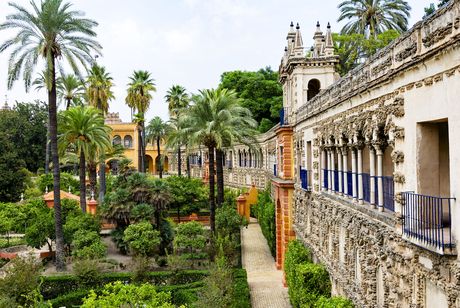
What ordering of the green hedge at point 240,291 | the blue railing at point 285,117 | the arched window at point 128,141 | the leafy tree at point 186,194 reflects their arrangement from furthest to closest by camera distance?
the arched window at point 128,141 < the leafy tree at point 186,194 < the blue railing at point 285,117 < the green hedge at point 240,291

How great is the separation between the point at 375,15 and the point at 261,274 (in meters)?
21.9

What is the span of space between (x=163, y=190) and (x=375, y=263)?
20.6 m

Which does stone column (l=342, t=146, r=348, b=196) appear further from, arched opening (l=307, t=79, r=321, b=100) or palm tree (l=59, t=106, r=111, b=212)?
palm tree (l=59, t=106, r=111, b=212)

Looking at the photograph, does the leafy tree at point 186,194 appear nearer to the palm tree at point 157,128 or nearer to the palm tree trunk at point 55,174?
the palm tree trunk at point 55,174

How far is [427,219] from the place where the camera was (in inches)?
329

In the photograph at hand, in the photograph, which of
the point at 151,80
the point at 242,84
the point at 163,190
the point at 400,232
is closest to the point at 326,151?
the point at 400,232

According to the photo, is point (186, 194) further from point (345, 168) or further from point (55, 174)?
point (345, 168)

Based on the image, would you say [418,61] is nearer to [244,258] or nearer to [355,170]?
[355,170]

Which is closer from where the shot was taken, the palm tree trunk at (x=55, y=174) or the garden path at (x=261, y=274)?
the garden path at (x=261, y=274)

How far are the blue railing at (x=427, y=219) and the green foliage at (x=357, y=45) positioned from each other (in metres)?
23.9

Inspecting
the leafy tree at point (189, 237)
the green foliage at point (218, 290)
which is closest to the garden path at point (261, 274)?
the green foliage at point (218, 290)

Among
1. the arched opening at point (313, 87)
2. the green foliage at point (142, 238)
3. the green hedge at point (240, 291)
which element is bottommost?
the green hedge at point (240, 291)

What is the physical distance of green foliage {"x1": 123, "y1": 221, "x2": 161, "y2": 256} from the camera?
2664 centimetres

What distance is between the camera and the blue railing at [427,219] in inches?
299
